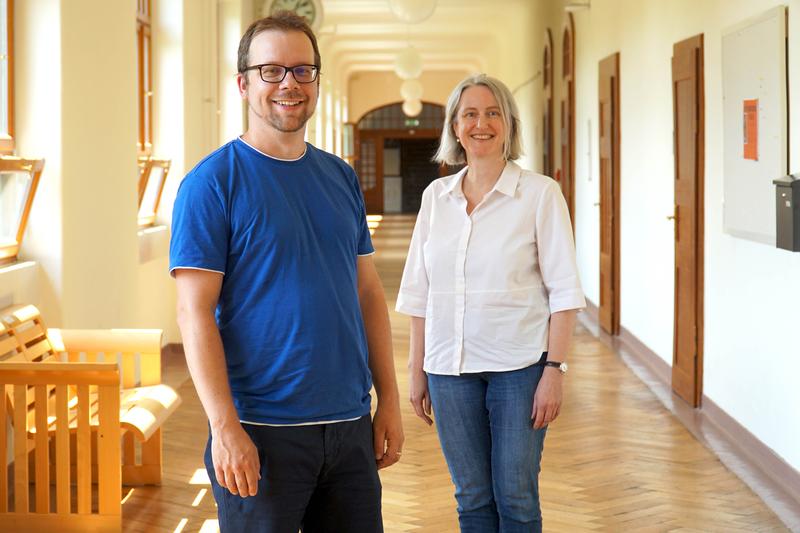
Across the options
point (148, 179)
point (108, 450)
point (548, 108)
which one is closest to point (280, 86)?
point (108, 450)

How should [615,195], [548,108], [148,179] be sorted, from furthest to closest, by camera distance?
[548,108], [615,195], [148,179]

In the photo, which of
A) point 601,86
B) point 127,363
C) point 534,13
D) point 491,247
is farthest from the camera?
point 534,13

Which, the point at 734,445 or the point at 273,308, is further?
the point at 734,445

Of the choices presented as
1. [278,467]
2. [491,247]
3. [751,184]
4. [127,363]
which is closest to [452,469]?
[491,247]

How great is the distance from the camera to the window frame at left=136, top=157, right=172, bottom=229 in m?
7.97

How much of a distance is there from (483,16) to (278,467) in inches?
678

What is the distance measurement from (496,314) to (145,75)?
6332mm

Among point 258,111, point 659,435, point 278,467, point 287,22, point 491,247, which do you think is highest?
point 287,22

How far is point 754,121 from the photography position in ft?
17.5

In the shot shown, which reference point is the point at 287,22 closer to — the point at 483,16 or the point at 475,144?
the point at 475,144

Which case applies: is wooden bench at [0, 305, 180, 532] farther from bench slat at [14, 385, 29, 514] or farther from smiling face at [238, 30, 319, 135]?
smiling face at [238, 30, 319, 135]

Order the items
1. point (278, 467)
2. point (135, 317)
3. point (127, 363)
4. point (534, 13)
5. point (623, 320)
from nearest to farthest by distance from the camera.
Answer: point (278, 467), point (127, 363), point (135, 317), point (623, 320), point (534, 13)

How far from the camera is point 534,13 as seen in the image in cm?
1580

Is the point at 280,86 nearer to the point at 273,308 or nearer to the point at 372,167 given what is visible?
the point at 273,308
